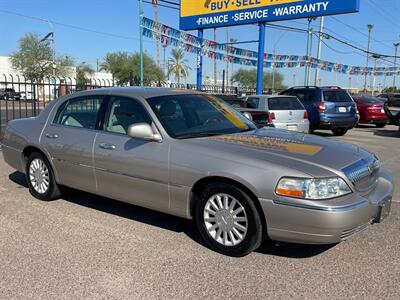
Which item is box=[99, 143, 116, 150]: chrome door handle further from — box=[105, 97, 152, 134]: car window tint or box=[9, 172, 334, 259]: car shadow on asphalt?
box=[9, 172, 334, 259]: car shadow on asphalt

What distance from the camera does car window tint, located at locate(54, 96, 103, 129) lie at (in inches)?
197

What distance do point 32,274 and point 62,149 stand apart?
1998 mm

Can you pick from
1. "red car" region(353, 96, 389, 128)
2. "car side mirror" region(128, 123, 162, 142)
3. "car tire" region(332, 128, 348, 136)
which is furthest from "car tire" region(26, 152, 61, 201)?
"red car" region(353, 96, 389, 128)

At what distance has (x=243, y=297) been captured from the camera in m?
3.12

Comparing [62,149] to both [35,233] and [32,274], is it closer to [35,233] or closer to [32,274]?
[35,233]

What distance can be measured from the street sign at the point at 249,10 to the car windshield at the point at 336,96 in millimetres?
2699

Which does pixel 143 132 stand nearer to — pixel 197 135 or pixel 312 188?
pixel 197 135

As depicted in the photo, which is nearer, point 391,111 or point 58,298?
point 58,298

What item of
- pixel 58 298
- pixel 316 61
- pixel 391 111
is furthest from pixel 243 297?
pixel 316 61

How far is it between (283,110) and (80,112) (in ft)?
Answer: 21.5

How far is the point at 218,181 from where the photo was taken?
3.89 metres

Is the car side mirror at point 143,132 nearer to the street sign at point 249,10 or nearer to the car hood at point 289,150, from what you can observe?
the car hood at point 289,150

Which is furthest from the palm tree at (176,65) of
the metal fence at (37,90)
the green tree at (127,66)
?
the metal fence at (37,90)

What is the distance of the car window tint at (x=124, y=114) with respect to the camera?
4559 millimetres
